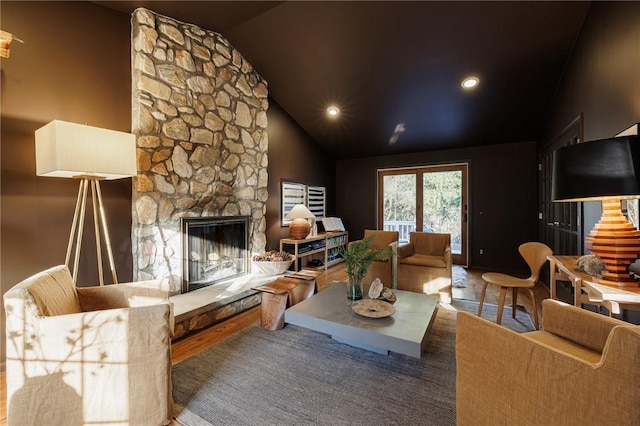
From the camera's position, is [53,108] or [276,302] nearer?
[53,108]

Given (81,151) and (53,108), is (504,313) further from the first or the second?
(53,108)

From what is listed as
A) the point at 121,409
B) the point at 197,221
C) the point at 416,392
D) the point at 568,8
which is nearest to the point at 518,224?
the point at 568,8

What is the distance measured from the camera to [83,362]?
4.44ft

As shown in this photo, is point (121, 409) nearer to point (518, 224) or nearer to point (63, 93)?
point (63, 93)

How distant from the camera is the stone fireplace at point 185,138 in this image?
266 cm

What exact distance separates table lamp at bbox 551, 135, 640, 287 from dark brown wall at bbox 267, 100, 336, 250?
Result: 11.5 feet

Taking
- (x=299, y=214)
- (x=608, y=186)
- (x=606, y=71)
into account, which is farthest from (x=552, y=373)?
(x=299, y=214)

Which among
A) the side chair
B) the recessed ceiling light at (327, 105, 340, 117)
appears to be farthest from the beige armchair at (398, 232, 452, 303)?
the recessed ceiling light at (327, 105, 340, 117)

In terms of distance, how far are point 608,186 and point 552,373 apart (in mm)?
1024

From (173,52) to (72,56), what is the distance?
893mm

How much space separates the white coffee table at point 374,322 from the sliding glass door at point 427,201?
327 cm

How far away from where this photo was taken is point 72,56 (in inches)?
90.4

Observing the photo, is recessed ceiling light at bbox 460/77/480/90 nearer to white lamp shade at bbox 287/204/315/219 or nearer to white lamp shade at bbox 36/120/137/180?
white lamp shade at bbox 287/204/315/219

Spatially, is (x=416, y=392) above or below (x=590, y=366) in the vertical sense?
below
